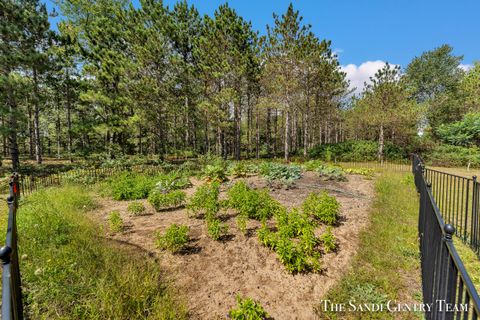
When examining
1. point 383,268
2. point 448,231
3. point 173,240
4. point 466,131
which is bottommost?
point 383,268

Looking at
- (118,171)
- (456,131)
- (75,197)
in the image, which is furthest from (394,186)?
(456,131)

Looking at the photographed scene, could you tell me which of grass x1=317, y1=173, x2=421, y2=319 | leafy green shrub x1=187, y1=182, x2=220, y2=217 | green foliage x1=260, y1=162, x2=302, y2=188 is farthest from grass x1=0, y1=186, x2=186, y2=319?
green foliage x1=260, y1=162, x2=302, y2=188

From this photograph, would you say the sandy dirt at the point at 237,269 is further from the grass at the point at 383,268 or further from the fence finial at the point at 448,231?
the fence finial at the point at 448,231

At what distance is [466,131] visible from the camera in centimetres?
2086

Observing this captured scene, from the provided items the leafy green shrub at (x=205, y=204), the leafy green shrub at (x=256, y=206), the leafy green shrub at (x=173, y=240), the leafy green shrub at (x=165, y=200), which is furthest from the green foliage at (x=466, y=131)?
the leafy green shrub at (x=173, y=240)

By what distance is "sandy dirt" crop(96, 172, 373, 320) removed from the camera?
2.80m

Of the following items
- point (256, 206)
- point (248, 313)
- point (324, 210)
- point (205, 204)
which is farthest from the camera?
point (256, 206)

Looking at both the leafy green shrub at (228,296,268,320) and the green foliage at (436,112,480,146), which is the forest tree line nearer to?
the green foliage at (436,112,480,146)

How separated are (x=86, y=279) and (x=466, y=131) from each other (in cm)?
3103

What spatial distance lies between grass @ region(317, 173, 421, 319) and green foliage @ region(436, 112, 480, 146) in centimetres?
2324

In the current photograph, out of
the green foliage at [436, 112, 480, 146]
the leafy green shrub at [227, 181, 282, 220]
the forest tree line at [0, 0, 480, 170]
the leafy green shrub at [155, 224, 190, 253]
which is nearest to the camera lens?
the leafy green shrub at [155, 224, 190, 253]

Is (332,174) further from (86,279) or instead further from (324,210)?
(86,279)

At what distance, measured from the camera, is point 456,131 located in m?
21.7

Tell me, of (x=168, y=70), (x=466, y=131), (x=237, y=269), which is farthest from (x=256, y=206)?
(x=466, y=131)
